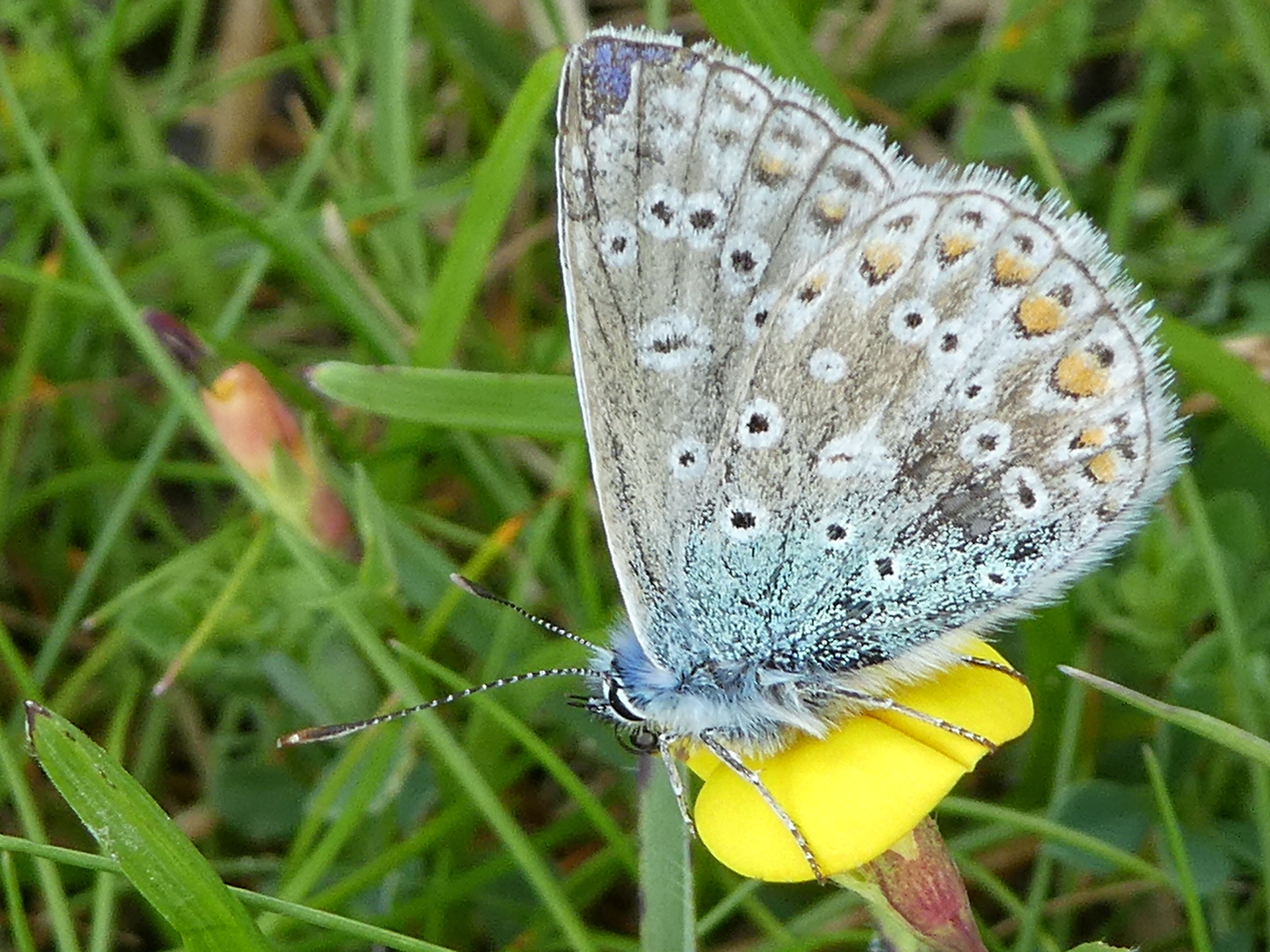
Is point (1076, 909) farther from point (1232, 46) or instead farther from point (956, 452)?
point (1232, 46)

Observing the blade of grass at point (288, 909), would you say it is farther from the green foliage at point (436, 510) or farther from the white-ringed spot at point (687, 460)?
the white-ringed spot at point (687, 460)

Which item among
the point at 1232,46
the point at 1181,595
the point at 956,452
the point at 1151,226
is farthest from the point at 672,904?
the point at 1232,46

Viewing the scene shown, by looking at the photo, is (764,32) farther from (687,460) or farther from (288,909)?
(288,909)

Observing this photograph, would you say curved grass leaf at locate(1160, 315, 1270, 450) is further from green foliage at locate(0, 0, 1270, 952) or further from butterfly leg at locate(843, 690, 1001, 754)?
butterfly leg at locate(843, 690, 1001, 754)

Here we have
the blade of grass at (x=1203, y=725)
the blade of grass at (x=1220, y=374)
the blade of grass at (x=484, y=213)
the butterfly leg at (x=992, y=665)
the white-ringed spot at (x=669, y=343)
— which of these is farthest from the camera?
the blade of grass at (x=484, y=213)

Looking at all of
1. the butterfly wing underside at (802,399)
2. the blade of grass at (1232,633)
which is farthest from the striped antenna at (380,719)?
the blade of grass at (1232,633)
